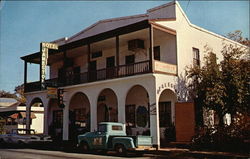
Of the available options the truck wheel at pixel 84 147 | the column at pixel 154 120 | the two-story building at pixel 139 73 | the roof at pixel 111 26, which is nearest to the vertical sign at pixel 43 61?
the two-story building at pixel 139 73

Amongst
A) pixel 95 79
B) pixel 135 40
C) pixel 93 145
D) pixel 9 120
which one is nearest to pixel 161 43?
pixel 135 40

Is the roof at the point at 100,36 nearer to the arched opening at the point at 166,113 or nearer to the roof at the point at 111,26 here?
the roof at the point at 111,26

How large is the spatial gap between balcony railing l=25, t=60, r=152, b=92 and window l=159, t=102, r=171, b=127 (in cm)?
318

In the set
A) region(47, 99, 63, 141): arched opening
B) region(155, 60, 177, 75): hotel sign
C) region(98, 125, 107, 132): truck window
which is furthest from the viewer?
region(47, 99, 63, 141): arched opening

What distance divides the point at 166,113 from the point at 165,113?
77 millimetres

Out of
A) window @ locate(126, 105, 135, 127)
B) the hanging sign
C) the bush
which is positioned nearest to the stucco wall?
window @ locate(126, 105, 135, 127)

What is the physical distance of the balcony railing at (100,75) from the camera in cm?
1908

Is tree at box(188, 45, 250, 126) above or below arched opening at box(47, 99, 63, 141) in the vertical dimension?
above

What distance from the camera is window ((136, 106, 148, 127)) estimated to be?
20.9 meters

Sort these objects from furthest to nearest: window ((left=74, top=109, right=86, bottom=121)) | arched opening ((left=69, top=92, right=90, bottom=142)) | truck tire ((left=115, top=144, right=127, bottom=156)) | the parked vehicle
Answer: window ((left=74, top=109, right=86, bottom=121)) → arched opening ((left=69, top=92, right=90, bottom=142)) → the parked vehicle → truck tire ((left=115, top=144, right=127, bottom=156))

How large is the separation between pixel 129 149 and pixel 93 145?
9.01 ft

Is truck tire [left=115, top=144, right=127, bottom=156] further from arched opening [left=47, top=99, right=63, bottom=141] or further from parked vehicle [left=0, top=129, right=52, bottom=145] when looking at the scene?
arched opening [left=47, top=99, right=63, bottom=141]

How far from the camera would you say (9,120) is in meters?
40.1

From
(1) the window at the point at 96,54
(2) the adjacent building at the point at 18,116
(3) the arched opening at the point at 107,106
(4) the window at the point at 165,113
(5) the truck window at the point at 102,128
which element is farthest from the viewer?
(2) the adjacent building at the point at 18,116
